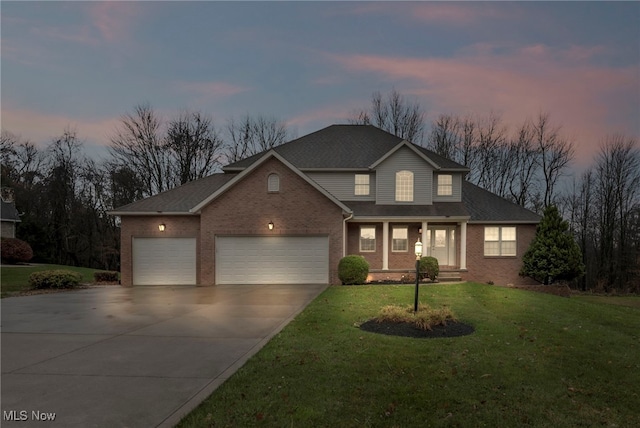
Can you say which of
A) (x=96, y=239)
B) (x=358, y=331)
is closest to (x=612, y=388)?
(x=358, y=331)

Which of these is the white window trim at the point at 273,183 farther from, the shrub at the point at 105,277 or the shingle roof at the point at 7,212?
the shingle roof at the point at 7,212

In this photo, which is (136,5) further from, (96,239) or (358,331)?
(96,239)

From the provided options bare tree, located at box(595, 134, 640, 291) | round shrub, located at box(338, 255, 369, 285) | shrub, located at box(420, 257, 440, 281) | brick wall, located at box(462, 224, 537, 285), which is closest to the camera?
round shrub, located at box(338, 255, 369, 285)

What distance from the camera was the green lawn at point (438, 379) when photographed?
4.18m

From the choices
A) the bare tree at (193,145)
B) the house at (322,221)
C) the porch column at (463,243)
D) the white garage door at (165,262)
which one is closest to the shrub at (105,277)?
the house at (322,221)

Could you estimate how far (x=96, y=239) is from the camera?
39.4 meters

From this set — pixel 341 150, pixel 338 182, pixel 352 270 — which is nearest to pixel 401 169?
pixel 338 182

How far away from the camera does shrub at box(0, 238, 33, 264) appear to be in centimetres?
2906

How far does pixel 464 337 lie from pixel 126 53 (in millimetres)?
20534

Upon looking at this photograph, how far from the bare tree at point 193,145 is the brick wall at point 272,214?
20.8 metres

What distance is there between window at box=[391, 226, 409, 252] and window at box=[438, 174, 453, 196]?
9.63 ft

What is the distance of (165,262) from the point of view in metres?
18.3

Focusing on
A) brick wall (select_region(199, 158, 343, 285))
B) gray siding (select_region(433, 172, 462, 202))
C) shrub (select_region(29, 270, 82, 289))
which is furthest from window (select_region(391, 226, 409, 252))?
shrub (select_region(29, 270, 82, 289))

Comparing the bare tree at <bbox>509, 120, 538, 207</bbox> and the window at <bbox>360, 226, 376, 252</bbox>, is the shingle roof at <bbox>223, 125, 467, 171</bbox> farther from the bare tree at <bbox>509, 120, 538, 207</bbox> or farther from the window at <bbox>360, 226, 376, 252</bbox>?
the bare tree at <bbox>509, 120, 538, 207</bbox>
